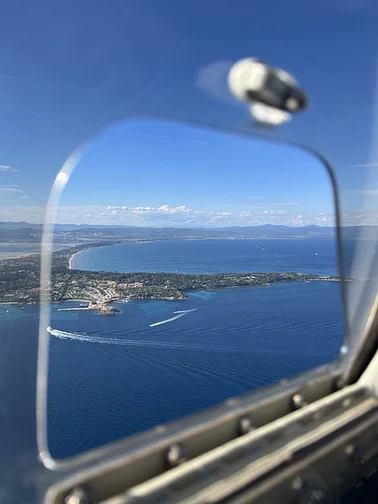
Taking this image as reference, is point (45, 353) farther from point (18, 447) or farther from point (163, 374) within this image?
point (163, 374)

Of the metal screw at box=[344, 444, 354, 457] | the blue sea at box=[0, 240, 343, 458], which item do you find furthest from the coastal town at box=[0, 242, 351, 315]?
the metal screw at box=[344, 444, 354, 457]

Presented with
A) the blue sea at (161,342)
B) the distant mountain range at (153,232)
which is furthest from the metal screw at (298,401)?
the distant mountain range at (153,232)

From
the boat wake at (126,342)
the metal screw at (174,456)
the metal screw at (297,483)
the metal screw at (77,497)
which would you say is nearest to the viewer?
the metal screw at (77,497)

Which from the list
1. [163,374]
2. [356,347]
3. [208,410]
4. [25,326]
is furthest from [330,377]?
[163,374]

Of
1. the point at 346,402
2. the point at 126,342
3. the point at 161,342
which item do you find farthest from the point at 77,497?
the point at 161,342

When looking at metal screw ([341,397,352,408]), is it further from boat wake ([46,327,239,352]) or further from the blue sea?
boat wake ([46,327,239,352])

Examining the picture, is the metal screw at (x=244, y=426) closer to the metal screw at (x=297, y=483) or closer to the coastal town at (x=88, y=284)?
the metal screw at (x=297, y=483)
